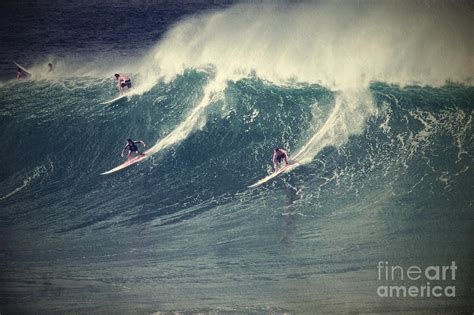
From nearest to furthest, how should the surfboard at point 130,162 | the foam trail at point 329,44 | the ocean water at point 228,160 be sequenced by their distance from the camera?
1. the foam trail at point 329,44
2. the ocean water at point 228,160
3. the surfboard at point 130,162

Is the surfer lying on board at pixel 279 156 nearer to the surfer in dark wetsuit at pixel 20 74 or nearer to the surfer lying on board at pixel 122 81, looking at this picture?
the surfer lying on board at pixel 122 81

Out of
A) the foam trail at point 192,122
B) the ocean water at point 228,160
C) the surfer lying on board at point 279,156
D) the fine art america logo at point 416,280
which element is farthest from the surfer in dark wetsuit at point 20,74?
the fine art america logo at point 416,280

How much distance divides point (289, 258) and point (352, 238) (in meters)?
0.44

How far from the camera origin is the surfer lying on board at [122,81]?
3023 mm

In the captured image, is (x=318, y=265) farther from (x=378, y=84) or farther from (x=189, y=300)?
(x=378, y=84)

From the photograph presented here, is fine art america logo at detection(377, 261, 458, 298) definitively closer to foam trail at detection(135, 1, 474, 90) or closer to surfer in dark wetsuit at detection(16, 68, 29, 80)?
foam trail at detection(135, 1, 474, 90)

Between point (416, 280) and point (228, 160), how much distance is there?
4.85 feet

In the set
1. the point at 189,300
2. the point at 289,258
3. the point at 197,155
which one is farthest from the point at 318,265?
the point at 197,155

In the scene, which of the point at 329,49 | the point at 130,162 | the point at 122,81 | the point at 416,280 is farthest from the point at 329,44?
the point at 416,280

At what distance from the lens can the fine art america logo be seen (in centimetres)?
296

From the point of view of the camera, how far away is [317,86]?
9.77ft

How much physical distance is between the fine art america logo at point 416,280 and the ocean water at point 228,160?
0.03 m

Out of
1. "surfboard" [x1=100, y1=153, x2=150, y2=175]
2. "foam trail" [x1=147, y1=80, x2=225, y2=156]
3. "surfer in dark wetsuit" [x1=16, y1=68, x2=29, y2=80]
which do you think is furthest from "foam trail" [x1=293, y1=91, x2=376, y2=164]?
"surfer in dark wetsuit" [x1=16, y1=68, x2=29, y2=80]

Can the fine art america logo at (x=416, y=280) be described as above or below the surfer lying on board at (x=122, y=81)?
below
